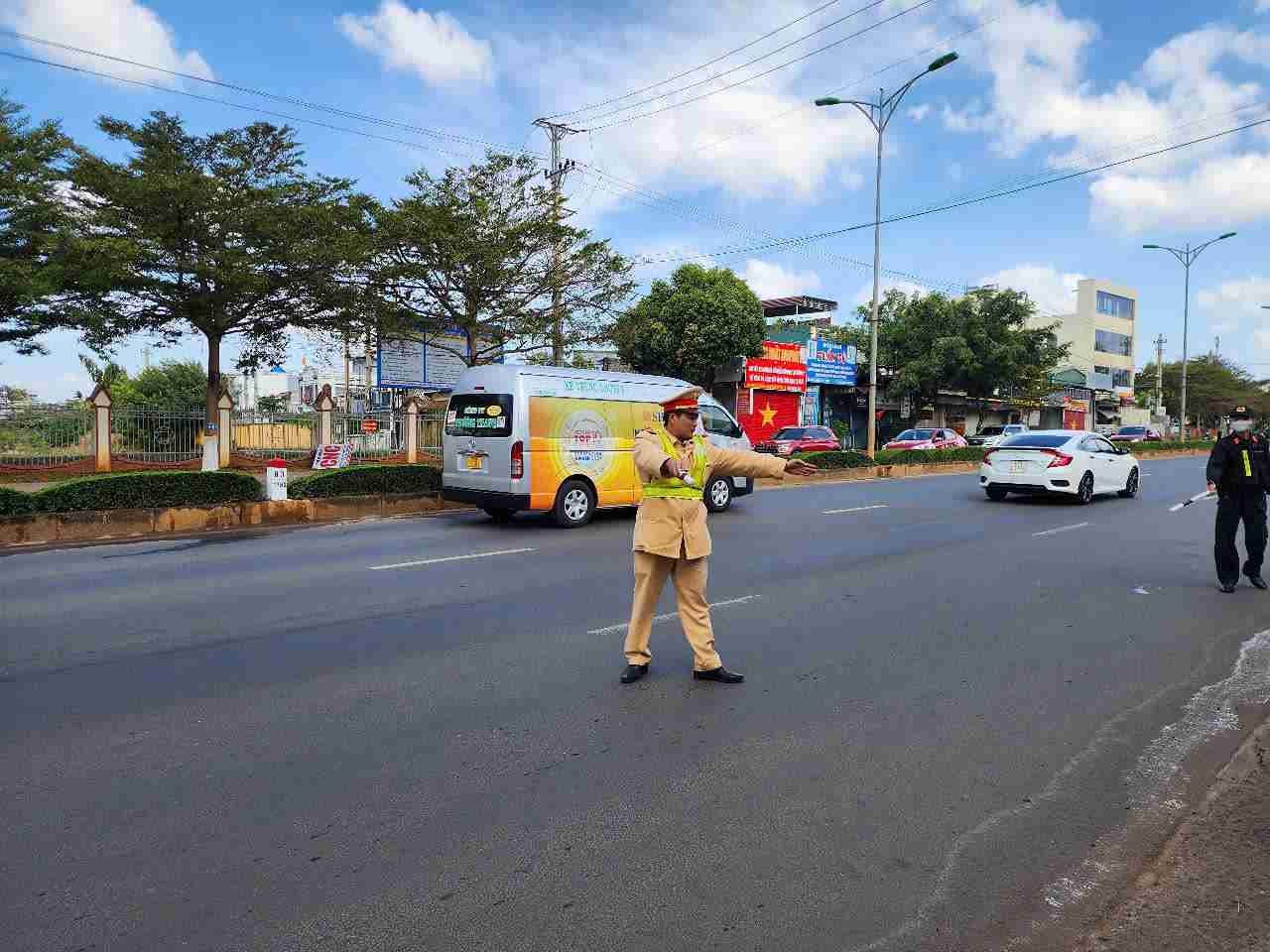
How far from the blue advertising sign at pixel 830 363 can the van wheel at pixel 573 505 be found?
95.4ft

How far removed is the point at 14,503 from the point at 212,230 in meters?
12.5

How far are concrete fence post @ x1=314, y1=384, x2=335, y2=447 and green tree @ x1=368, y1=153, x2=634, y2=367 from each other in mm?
2748

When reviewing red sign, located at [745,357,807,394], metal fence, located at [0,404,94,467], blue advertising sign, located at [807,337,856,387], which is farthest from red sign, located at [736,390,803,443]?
metal fence, located at [0,404,94,467]

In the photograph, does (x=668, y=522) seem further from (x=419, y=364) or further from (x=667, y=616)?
(x=419, y=364)

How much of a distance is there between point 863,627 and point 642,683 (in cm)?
221

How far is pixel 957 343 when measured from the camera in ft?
133

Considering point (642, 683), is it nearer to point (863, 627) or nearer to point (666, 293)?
point (863, 627)

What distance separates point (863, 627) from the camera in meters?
6.80

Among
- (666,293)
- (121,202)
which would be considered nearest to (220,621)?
A: (121,202)

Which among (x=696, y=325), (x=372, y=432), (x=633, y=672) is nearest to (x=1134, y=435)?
(x=696, y=325)

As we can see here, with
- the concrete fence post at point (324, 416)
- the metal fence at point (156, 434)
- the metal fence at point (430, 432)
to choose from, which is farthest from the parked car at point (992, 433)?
the metal fence at point (156, 434)

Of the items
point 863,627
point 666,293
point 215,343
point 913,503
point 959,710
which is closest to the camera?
point 959,710

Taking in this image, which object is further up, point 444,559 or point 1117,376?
point 1117,376

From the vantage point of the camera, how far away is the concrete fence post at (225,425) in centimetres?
2267
